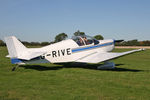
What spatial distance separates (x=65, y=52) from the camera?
9.70 metres

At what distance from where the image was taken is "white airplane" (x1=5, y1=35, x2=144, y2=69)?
8484mm

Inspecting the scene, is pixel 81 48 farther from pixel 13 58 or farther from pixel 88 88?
pixel 88 88

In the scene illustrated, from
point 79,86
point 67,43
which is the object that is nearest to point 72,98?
point 79,86

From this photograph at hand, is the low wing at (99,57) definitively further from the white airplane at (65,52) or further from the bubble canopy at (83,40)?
the bubble canopy at (83,40)

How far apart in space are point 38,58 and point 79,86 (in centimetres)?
397

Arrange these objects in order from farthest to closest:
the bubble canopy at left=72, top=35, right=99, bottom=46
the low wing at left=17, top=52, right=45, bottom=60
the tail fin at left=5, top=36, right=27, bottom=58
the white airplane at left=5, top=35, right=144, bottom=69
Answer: the bubble canopy at left=72, top=35, right=99, bottom=46, the white airplane at left=5, top=35, right=144, bottom=69, the tail fin at left=5, top=36, right=27, bottom=58, the low wing at left=17, top=52, right=45, bottom=60

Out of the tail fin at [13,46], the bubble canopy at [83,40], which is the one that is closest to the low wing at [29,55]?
the tail fin at [13,46]

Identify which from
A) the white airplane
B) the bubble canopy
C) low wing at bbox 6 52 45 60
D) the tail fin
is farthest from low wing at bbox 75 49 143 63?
the tail fin

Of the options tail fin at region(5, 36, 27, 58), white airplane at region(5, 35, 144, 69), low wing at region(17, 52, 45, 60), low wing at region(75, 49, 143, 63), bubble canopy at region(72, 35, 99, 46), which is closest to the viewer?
low wing at region(17, 52, 45, 60)

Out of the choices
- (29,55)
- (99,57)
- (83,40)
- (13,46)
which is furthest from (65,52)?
(13,46)

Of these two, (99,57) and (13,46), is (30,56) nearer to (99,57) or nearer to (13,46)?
(13,46)

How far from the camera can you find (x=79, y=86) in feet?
18.3

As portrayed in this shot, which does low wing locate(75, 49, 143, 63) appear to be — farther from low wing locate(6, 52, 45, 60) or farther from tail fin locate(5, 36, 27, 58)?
tail fin locate(5, 36, 27, 58)

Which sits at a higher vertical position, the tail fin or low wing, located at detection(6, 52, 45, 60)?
the tail fin
